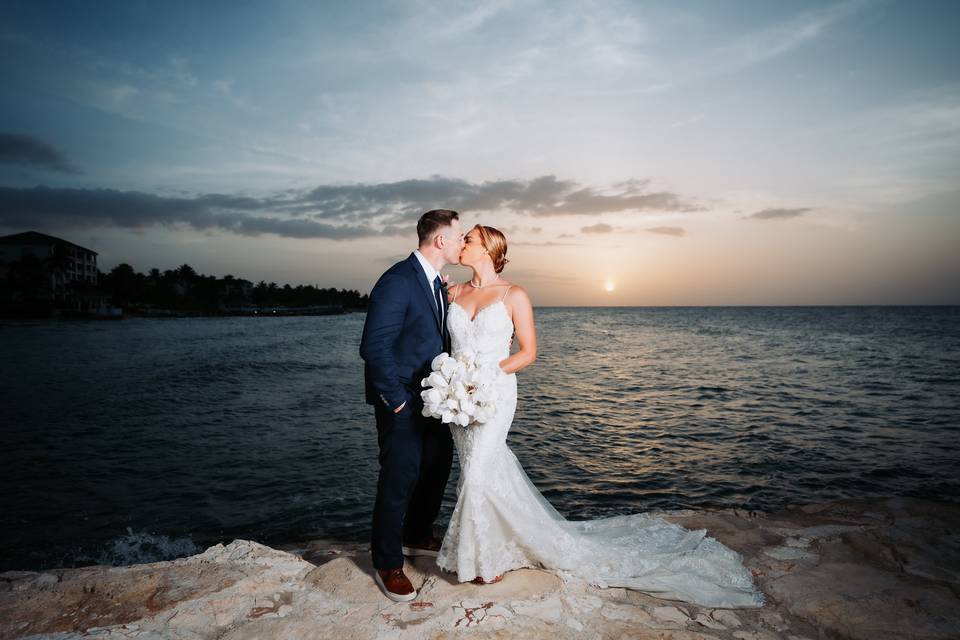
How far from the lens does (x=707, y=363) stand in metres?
28.1

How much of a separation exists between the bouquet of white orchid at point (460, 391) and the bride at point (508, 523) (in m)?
0.12

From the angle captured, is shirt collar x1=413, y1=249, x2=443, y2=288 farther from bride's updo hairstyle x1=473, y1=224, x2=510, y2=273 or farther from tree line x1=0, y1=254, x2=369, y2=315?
tree line x1=0, y1=254, x2=369, y2=315

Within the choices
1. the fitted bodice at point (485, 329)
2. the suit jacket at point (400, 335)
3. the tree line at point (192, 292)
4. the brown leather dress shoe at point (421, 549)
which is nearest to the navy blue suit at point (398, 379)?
the suit jacket at point (400, 335)

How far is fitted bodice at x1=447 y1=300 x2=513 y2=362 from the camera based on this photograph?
4.23m

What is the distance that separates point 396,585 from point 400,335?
1.88 m

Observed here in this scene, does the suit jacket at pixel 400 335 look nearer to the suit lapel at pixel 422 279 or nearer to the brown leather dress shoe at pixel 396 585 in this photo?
the suit lapel at pixel 422 279

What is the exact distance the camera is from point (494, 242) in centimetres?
439

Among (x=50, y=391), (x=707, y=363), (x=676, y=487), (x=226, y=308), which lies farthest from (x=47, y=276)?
(x=676, y=487)

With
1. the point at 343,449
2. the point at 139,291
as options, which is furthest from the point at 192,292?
the point at 343,449

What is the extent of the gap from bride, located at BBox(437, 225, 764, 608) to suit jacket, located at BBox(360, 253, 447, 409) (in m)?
0.28

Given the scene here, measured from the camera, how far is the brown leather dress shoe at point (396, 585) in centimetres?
379

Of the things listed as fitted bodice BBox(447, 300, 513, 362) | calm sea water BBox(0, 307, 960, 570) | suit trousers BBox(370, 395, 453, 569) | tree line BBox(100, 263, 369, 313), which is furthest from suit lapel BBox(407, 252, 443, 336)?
tree line BBox(100, 263, 369, 313)

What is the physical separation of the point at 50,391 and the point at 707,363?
2956 centimetres

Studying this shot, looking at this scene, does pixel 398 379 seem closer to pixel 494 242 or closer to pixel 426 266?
pixel 426 266
